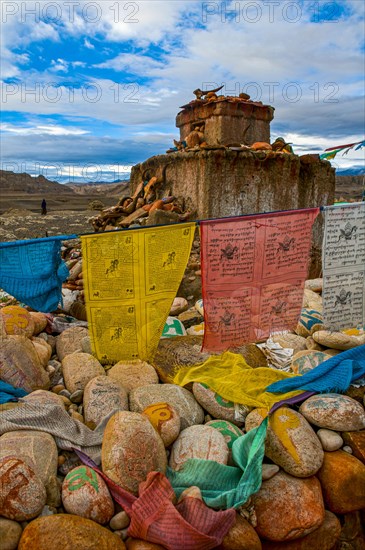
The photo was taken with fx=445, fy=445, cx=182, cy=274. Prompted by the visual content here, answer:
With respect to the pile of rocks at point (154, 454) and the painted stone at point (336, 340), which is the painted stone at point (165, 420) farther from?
the painted stone at point (336, 340)

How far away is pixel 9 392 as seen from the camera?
369 cm

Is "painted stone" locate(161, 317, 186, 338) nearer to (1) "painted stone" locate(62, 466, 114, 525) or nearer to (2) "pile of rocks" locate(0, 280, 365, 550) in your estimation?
(2) "pile of rocks" locate(0, 280, 365, 550)

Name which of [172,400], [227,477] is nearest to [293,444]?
[227,477]

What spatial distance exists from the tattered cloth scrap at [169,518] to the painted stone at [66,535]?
18 centimetres

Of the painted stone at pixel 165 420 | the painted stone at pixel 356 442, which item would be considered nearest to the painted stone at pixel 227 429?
the painted stone at pixel 165 420

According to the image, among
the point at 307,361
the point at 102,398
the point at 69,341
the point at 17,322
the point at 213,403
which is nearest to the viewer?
the point at 102,398

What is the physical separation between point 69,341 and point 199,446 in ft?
6.94

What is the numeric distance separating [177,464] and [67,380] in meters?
1.47

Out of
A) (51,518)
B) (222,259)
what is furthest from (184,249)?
(51,518)

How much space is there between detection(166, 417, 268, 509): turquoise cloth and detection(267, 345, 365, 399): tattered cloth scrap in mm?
756

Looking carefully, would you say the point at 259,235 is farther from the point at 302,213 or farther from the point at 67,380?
the point at 67,380

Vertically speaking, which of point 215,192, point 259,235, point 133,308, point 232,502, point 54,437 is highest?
point 215,192

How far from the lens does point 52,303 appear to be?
392 centimetres

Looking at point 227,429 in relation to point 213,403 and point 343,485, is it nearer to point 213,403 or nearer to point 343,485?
point 213,403
